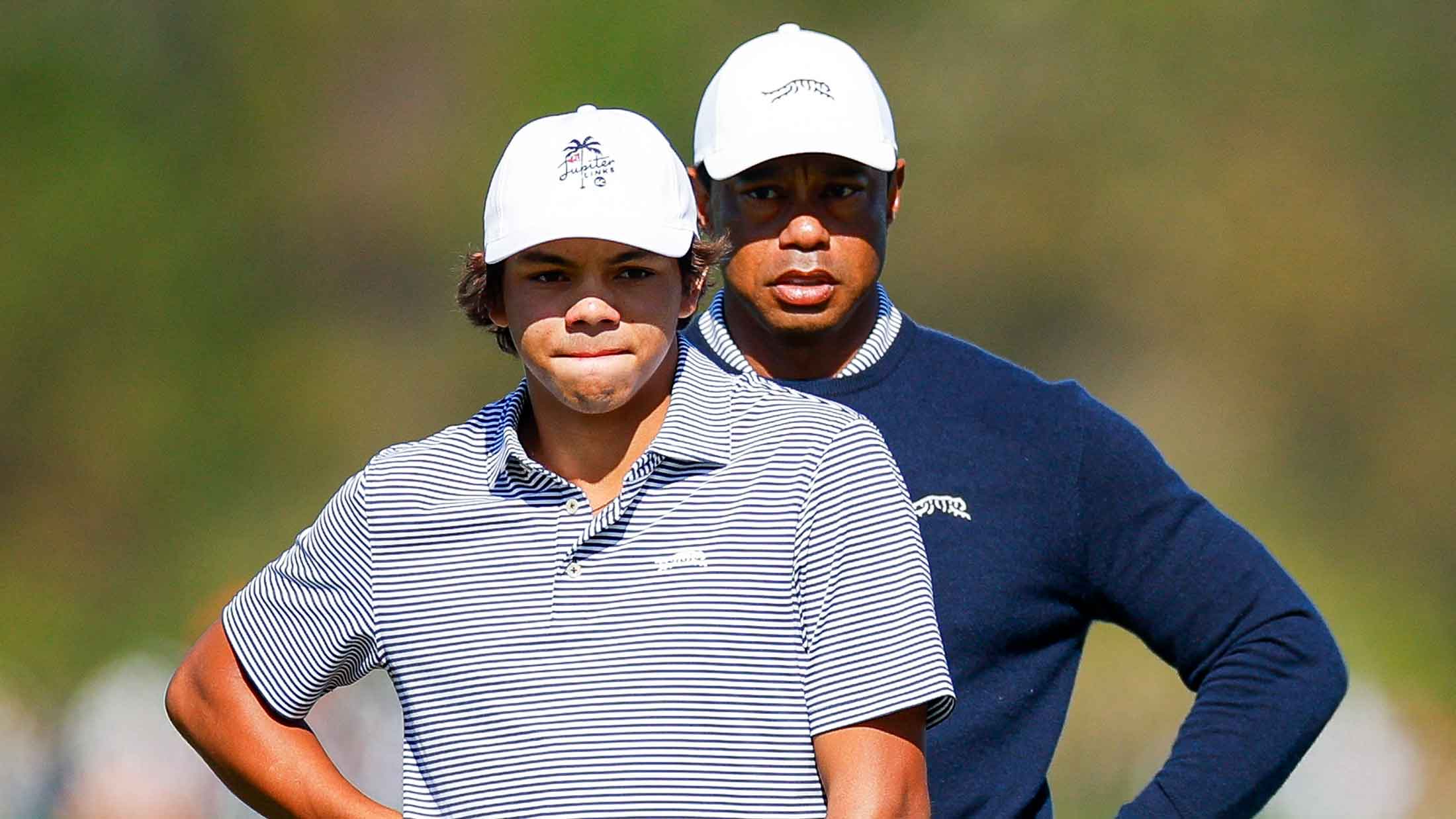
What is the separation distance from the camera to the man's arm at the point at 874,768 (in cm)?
203

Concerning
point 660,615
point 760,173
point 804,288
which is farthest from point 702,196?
point 660,615

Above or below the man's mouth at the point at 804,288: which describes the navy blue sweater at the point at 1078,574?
below

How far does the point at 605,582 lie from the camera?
215cm

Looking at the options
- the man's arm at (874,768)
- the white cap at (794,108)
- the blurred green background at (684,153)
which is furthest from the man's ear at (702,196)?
the blurred green background at (684,153)

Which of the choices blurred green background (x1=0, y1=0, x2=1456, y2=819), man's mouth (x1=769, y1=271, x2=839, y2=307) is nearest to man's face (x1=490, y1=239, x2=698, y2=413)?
man's mouth (x1=769, y1=271, x2=839, y2=307)

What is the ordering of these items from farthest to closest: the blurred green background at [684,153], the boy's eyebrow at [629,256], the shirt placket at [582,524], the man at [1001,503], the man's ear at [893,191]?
the blurred green background at [684,153] < the man's ear at [893,191] < the man at [1001,503] < the boy's eyebrow at [629,256] < the shirt placket at [582,524]

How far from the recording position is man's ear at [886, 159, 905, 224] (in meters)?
3.06

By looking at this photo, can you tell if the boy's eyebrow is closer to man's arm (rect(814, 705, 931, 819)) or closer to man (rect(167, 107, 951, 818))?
man (rect(167, 107, 951, 818))

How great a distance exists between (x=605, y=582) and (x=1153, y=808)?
1089mm

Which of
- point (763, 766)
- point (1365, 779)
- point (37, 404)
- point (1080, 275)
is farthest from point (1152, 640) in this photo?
point (37, 404)

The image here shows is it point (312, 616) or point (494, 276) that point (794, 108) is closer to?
point (494, 276)

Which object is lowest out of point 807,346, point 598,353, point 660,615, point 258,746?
point 258,746

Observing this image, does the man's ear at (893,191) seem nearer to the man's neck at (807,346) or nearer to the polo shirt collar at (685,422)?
the man's neck at (807,346)

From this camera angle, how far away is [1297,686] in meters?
2.88
